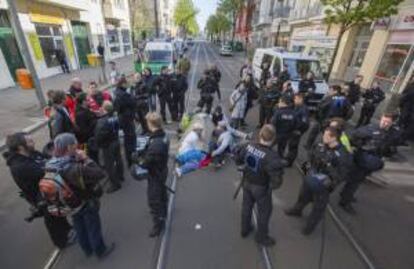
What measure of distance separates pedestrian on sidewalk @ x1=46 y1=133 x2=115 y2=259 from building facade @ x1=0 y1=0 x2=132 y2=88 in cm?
1344

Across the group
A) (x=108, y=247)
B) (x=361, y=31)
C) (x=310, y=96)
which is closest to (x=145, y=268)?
(x=108, y=247)

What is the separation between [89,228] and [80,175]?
39.1 inches

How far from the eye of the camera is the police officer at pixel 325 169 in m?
3.49

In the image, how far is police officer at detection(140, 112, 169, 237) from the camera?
3307mm

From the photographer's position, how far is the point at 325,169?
11.9 feet

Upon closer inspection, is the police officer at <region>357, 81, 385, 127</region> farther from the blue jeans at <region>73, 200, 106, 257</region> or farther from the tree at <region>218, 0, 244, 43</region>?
the tree at <region>218, 0, 244, 43</region>

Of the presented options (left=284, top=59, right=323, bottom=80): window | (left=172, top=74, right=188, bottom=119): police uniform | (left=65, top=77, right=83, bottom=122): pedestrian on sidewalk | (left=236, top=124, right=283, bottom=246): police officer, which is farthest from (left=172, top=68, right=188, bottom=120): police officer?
(left=236, top=124, right=283, bottom=246): police officer

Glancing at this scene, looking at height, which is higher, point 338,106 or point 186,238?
point 338,106

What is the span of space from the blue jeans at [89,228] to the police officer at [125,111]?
2729 millimetres

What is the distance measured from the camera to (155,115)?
341 cm

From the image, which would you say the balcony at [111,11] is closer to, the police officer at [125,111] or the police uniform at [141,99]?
the police uniform at [141,99]

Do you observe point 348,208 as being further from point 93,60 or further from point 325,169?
point 93,60

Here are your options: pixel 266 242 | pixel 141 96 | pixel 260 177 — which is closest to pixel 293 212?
pixel 266 242

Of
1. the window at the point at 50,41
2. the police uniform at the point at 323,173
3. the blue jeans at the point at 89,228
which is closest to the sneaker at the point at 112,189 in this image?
the blue jeans at the point at 89,228
